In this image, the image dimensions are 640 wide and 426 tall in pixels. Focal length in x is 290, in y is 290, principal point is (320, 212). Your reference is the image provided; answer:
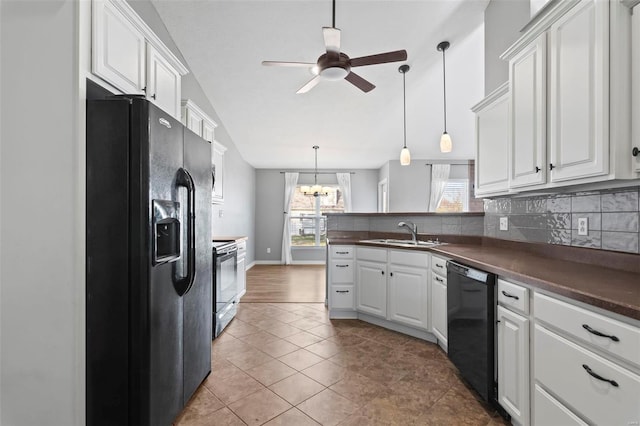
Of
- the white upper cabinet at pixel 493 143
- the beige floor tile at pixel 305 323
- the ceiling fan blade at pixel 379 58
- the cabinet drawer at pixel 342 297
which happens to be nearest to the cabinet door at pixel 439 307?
the white upper cabinet at pixel 493 143

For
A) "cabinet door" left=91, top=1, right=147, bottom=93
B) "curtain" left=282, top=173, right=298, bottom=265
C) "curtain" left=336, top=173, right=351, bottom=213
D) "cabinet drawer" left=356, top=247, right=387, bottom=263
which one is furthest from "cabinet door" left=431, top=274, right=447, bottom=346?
"curtain" left=282, top=173, right=298, bottom=265

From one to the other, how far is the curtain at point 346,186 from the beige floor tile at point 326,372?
5225 millimetres

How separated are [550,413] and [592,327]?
0.50 metres

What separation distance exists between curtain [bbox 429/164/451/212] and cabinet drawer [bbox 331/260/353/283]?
12.6ft

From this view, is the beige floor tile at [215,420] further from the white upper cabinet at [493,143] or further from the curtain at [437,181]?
the curtain at [437,181]

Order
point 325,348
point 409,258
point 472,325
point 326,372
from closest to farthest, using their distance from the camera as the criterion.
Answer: point 472,325 → point 326,372 → point 325,348 → point 409,258

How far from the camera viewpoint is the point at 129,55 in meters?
1.74

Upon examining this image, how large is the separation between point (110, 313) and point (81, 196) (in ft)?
1.78

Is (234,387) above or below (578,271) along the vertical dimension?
below

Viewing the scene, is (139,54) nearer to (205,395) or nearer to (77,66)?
(77,66)

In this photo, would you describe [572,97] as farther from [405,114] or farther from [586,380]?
[405,114]

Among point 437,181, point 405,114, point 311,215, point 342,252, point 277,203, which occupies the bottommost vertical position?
point 342,252

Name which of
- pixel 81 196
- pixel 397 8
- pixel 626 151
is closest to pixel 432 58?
pixel 397 8

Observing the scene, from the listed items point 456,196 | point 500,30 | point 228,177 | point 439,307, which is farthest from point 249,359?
point 456,196
